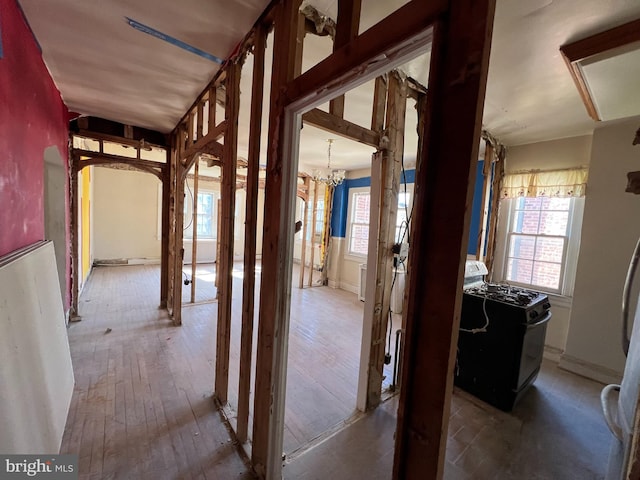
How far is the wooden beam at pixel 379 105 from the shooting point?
6.59 ft

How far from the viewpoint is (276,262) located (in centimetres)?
139

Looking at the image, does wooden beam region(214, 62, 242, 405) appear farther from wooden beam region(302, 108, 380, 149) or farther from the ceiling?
wooden beam region(302, 108, 380, 149)

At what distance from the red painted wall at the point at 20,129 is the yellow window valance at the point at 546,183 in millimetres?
4568

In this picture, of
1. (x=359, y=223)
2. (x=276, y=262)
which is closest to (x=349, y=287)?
(x=359, y=223)

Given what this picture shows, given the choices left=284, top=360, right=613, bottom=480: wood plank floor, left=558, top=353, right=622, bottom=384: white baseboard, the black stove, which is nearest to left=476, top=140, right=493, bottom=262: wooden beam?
the black stove

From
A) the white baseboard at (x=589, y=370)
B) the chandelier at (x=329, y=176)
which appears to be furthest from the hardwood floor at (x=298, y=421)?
the chandelier at (x=329, y=176)

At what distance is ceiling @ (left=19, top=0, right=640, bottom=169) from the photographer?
4.82 ft

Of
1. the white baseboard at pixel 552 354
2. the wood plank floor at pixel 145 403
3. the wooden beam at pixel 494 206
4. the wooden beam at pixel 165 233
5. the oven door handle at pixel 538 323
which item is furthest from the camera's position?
the wooden beam at pixel 165 233

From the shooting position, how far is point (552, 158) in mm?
3252

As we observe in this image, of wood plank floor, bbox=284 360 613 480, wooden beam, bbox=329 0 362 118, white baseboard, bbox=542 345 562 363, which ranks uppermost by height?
wooden beam, bbox=329 0 362 118

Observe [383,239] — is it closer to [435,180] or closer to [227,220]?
[227,220]

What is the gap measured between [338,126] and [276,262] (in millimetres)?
1013

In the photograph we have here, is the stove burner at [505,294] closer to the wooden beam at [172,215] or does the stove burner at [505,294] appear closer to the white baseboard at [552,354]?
the white baseboard at [552,354]

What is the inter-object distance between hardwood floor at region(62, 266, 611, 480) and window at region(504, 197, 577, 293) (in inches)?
41.7
